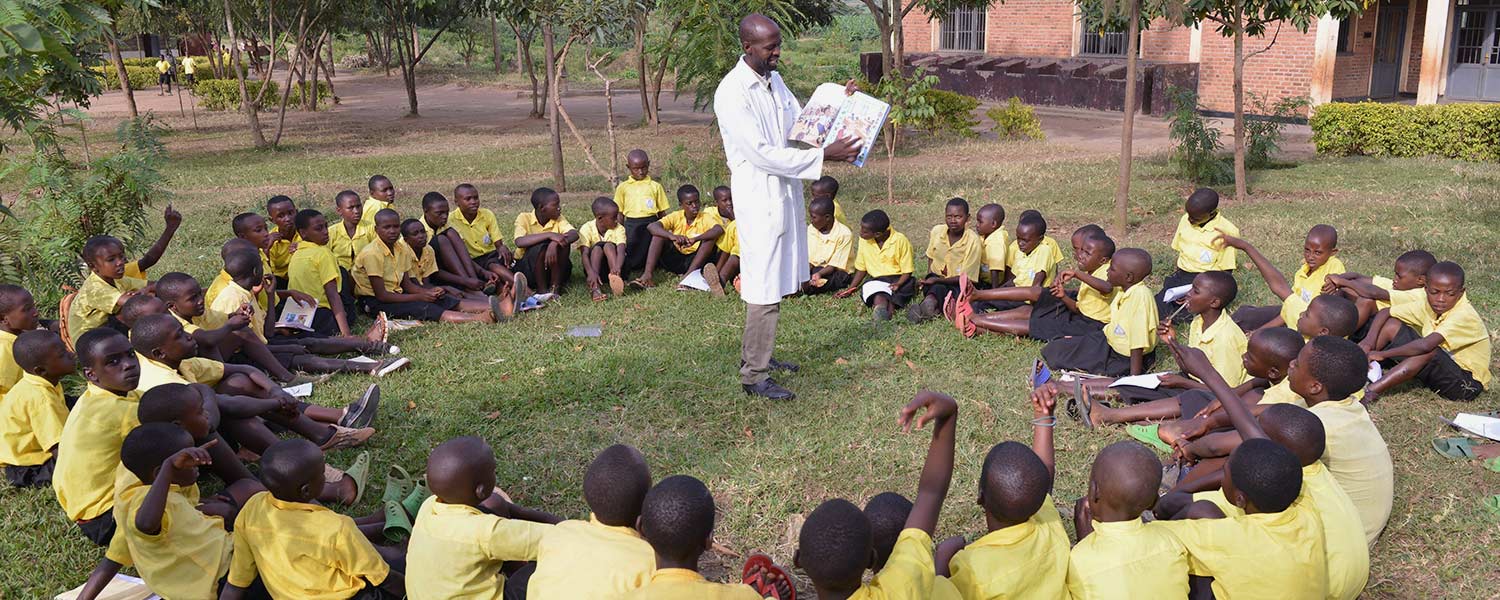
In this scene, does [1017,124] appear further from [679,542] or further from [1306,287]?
[679,542]

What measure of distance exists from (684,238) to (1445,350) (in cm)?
463

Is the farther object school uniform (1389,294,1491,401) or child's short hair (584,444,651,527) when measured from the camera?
school uniform (1389,294,1491,401)

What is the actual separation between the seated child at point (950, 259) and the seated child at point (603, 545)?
12.9 feet

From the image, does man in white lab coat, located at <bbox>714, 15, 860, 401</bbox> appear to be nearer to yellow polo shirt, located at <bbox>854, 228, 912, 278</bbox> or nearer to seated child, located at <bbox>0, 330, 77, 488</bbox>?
yellow polo shirt, located at <bbox>854, 228, 912, 278</bbox>

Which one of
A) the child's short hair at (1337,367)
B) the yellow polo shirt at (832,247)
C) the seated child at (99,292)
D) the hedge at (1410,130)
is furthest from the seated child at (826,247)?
the hedge at (1410,130)

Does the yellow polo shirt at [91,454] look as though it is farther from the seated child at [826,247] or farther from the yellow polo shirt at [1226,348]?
the yellow polo shirt at [1226,348]

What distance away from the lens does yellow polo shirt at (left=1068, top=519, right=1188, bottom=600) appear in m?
2.83

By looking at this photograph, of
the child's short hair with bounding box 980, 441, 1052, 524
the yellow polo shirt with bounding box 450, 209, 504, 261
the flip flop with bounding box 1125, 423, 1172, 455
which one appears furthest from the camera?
the yellow polo shirt with bounding box 450, 209, 504, 261

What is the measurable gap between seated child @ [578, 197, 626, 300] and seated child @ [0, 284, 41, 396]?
342 cm

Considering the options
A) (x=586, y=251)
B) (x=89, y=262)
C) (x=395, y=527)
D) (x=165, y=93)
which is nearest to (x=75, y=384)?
(x=89, y=262)

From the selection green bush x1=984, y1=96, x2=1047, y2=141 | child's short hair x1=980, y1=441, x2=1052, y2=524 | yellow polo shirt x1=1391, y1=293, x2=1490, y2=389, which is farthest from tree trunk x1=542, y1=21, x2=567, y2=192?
child's short hair x1=980, y1=441, x2=1052, y2=524

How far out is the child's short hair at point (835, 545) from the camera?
2473mm

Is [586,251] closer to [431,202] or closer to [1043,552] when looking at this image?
[431,202]

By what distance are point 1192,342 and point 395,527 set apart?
3668 mm
